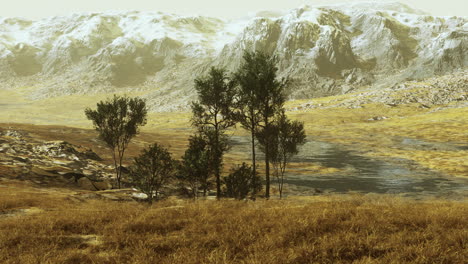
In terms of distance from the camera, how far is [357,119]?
15838 centimetres

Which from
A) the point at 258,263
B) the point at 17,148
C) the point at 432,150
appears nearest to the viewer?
the point at 258,263

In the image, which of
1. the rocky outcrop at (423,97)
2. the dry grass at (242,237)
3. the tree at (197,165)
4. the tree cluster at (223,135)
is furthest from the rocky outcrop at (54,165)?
the rocky outcrop at (423,97)

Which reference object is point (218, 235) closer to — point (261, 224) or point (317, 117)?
point (261, 224)

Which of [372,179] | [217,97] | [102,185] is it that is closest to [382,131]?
[372,179]

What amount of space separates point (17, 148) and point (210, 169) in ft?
142

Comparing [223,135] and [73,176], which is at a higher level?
[223,135]

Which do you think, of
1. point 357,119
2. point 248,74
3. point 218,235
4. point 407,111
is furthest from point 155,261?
point 407,111

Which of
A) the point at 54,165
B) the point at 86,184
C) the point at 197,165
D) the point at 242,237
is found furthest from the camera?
the point at 54,165

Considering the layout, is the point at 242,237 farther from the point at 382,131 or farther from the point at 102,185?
the point at 382,131

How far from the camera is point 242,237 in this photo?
834 cm

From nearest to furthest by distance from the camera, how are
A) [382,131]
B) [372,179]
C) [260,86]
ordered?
[260,86], [372,179], [382,131]

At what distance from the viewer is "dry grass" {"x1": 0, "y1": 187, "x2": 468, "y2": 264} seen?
7.23 m

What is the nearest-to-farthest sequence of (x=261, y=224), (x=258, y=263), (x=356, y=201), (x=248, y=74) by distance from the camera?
(x=258, y=263), (x=261, y=224), (x=356, y=201), (x=248, y=74)

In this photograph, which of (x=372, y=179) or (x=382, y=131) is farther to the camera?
(x=382, y=131)
